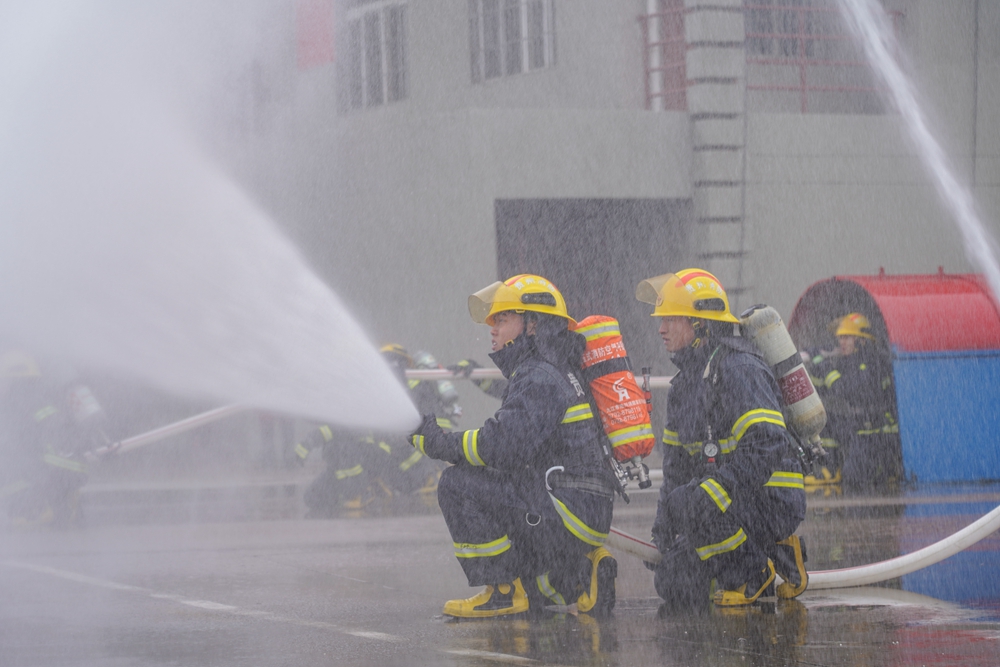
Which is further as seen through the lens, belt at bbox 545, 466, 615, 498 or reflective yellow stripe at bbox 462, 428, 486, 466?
belt at bbox 545, 466, 615, 498

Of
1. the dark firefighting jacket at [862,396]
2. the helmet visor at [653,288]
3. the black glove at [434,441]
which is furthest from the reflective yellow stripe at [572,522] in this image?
the dark firefighting jacket at [862,396]

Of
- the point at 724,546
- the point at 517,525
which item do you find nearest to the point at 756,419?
the point at 724,546

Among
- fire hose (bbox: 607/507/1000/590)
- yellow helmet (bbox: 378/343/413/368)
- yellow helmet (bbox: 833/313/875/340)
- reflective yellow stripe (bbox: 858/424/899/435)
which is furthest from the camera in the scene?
yellow helmet (bbox: 833/313/875/340)

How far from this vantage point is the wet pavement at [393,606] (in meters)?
5.00

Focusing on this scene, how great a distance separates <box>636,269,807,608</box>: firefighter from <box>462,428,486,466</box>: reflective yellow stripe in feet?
2.94

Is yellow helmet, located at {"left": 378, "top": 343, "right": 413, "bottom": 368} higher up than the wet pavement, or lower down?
higher up

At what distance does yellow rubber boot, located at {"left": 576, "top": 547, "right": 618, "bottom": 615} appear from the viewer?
579 cm

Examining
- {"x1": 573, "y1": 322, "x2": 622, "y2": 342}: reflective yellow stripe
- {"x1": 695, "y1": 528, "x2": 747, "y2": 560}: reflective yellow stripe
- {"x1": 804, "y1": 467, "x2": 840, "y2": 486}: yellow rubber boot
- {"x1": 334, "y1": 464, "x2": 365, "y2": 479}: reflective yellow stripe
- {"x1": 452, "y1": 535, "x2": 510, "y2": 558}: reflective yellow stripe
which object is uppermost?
{"x1": 573, "y1": 322, "x2": 622, "y2": 342}: reflective yellow stripe

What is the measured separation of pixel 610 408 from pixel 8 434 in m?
6.39

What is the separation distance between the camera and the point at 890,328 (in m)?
11.4

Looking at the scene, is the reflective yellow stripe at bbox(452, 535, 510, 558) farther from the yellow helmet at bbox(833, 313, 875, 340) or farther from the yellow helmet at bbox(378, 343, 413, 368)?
the yellow helmet at bbox(833, 313, 875, 340)

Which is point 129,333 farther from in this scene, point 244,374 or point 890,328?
point 890,328

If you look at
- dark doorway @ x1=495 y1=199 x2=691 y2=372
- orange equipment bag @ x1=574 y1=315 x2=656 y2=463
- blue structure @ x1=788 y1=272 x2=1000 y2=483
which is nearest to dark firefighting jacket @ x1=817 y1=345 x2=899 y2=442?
blue structure @ x1=788 y1=272 x2=1000 y2=483

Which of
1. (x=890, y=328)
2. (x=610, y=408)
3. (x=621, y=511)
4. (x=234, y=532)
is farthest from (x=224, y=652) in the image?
(x=890, y=328)
